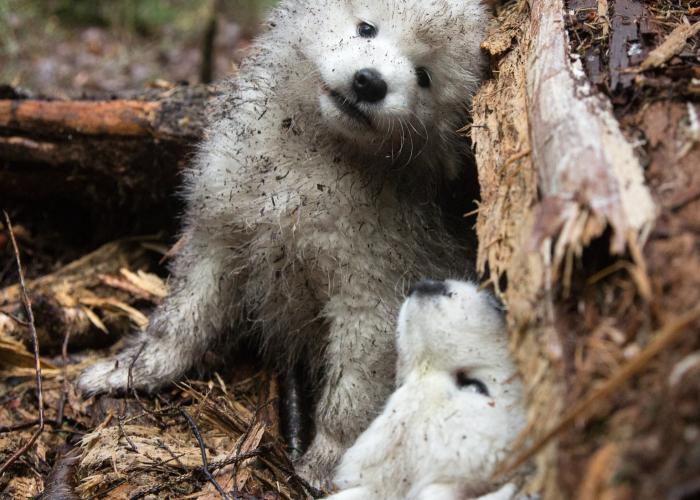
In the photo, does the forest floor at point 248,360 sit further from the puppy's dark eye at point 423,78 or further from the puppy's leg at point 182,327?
the puppy's dark eye at point 423,78

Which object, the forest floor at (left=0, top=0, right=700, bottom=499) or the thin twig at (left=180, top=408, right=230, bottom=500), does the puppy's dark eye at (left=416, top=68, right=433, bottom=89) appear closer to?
the forest floor at (left=0, top=0, right=700, bottom=499)

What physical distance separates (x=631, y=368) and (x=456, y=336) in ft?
3.04

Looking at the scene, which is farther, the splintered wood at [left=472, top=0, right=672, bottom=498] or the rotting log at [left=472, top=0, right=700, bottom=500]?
the splintered wood at [left=472, top=0, right=672, bottom=498]

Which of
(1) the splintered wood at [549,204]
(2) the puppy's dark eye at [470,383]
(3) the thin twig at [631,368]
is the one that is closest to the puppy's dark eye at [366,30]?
(1) the splintered wood at [549,204]

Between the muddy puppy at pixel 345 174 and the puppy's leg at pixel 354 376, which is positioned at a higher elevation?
the muddy puppy at pixel 345 174

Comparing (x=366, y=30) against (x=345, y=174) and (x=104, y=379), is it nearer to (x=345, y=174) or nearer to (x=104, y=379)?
(x=345, y=174)

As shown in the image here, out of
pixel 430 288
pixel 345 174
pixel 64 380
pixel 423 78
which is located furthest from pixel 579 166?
pixel 64 380

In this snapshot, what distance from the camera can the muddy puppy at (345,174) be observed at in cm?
299

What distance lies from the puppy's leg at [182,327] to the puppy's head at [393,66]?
3.35 ft

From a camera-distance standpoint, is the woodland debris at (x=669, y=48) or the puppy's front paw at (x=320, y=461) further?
the puppy's front paw at (x=320, y=461)

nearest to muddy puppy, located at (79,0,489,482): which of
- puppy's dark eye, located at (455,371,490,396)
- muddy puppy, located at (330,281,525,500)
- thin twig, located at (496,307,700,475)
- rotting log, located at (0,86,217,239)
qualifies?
muddy puppy, located at (330,281,525,500)

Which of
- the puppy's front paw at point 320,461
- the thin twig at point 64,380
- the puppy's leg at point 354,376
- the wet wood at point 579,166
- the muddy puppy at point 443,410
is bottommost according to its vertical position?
the thin twig at point 64,380

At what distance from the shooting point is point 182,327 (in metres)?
3.63

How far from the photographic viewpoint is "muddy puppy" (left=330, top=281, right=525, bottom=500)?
2256mm
